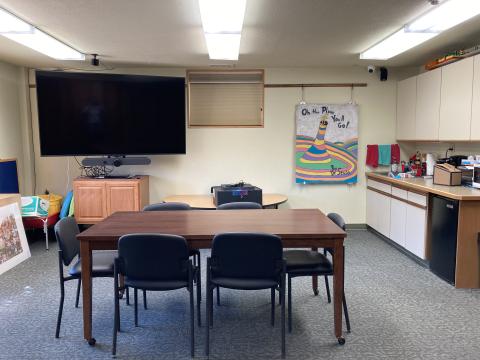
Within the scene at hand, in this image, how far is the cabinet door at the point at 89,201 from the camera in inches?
195

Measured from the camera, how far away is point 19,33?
11.4 feet

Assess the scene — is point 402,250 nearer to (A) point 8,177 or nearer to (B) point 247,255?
(B) point 247,255

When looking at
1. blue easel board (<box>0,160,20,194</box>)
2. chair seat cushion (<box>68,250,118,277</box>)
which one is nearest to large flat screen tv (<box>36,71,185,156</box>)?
blue easel board (<box>0,160,20,194</box>)

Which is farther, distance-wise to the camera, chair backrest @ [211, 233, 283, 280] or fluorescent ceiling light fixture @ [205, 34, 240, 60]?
fluorescent ceiling light fixture @ [205, 34, 240, 60]

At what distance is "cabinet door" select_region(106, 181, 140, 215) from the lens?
495cm

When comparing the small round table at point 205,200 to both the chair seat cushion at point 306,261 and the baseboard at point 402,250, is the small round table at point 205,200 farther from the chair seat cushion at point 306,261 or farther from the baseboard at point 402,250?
the chair seat cushion at point 306,261

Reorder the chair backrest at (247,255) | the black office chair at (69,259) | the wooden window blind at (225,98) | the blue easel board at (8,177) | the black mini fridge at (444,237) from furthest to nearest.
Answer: the wooden window blind at (225,98) < the blue easel board at (8,177) < the black mini fridge at (444,237) < the black office chair at (69,259) < the chair backrest at (247,255)

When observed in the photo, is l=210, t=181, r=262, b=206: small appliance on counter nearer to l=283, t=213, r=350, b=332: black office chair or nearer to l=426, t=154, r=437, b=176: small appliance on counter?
l=283, t=213, r=350, b=332: black office chair

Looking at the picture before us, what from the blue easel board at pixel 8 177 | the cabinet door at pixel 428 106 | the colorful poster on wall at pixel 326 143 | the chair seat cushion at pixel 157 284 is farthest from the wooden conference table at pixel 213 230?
the blue easel board at pixel 8 177

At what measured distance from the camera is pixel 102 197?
16.3ft

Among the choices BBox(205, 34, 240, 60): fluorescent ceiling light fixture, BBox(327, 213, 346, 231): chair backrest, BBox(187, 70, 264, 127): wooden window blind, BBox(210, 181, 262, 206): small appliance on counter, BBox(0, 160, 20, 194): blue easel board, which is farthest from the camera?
BBox(187, 70, 264, 127): wooden window blind

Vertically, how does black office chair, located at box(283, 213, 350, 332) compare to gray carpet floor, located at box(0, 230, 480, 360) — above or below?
above

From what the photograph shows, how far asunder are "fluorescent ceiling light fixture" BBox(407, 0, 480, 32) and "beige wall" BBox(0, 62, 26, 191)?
5068mm

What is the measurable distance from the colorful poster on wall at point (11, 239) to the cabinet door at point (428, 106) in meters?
5.05
